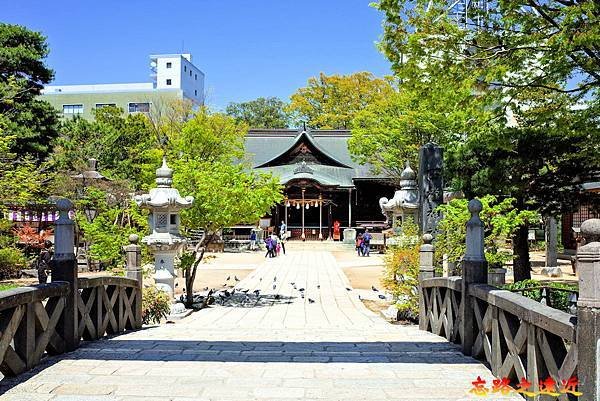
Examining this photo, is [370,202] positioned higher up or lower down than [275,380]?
higher up

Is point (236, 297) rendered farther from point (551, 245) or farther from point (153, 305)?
point (551, 245)

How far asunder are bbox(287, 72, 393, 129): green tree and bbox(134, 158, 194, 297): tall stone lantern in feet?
108

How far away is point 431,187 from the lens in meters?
11.8

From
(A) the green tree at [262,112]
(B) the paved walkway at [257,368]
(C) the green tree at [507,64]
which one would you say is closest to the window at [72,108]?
(A) the green tree at [262,112]

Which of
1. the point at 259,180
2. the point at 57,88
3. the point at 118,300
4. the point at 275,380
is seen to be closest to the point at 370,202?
the point at 259,180

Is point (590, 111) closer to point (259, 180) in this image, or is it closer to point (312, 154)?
point (259, 180)

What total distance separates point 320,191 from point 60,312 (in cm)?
3444

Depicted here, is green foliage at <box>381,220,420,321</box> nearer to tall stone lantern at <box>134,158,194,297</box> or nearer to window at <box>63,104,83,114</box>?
tall stone lantern at <box>134,158,194,297</box>

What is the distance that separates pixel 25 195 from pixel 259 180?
639 cm

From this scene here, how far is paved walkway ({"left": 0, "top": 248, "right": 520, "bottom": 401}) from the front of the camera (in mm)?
4633

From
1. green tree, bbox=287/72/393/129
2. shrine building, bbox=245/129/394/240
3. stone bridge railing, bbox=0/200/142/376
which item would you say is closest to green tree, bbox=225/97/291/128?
green tree, bbox=287/72/393/129

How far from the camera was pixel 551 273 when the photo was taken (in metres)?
19.8

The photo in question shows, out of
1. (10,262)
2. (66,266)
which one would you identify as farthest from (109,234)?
(66,266)

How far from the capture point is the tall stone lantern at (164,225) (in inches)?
547
